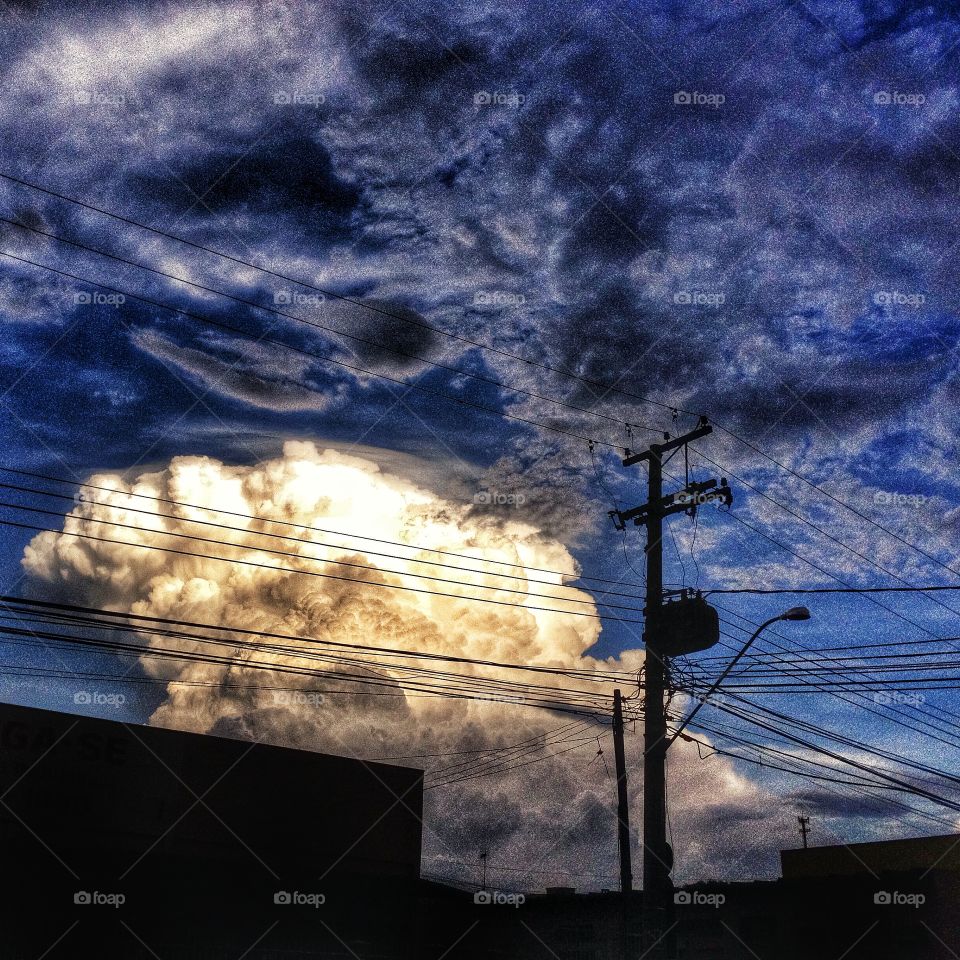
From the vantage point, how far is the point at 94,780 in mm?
24906

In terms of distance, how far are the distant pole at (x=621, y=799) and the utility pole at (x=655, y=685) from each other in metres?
5.36

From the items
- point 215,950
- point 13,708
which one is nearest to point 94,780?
point 13,708

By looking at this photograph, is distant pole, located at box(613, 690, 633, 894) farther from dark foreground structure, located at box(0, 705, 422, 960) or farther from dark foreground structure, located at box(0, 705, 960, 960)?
dark foreground structure, located at box(0, 705, 422, 960)

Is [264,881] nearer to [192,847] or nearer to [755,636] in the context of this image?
[192,847]

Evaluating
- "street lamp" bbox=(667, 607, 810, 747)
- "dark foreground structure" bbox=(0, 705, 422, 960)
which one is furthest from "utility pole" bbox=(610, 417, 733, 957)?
"dark foreground structure" bbox=(0, 705, 422, 960)

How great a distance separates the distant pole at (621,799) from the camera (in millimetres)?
25578

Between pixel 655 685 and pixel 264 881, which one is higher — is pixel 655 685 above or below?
above

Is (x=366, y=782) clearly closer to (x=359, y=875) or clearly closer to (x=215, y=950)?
(x=359, y=875)

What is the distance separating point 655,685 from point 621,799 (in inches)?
276

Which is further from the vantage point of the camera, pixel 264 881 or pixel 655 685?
pixel 264 881

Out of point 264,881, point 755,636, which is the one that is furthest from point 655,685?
point 264,881

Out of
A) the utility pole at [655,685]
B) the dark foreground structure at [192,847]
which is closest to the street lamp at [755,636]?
the utility pole at [655,685]

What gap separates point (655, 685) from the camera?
67.2 ft

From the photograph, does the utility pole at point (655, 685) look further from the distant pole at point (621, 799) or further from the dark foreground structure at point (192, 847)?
the dark foreground structure at point (192, 847)
